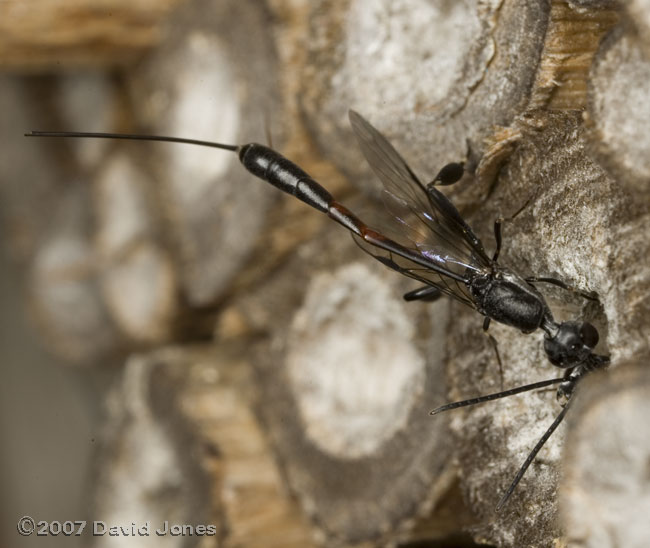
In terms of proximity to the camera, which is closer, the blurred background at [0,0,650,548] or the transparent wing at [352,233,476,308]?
the blurred background at [0,0,650,548]

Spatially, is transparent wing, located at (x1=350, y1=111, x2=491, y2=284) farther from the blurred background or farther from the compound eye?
the compound eye

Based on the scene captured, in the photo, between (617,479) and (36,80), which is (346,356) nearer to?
(617,479)

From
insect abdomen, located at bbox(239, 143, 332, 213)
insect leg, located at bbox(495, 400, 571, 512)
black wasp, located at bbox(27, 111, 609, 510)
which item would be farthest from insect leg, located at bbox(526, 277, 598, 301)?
insect abdomen, located at bbox(239, 143, 332, 213)

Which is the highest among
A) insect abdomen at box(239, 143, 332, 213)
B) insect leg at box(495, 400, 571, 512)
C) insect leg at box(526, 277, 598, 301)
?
insect abdomen at box(239, 143, 332, 213)

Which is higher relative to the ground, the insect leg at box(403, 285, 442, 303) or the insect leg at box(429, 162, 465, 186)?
the insect leg at box(429, 162, 465, 186)

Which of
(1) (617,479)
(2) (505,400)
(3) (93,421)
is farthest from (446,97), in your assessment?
(3) (93,421)
